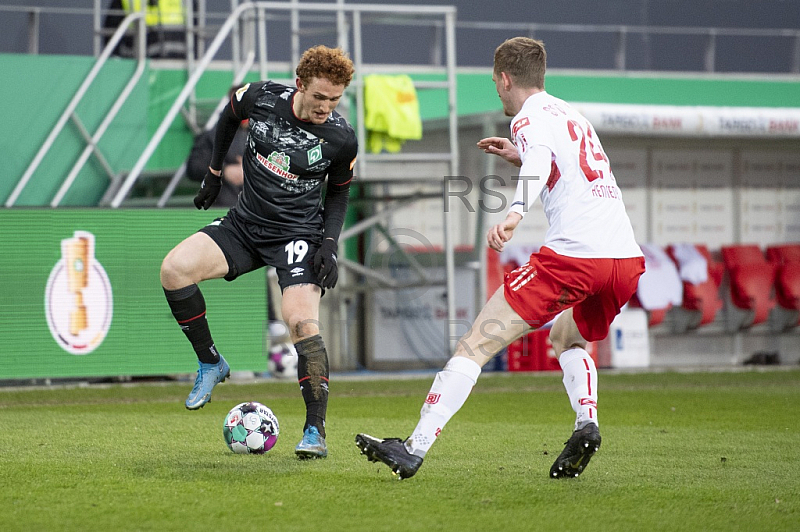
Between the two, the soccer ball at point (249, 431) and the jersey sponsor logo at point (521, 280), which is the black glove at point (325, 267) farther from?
the jersey sponsor logo at point (521, 280)

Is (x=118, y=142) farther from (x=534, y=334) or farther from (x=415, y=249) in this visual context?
(x=534, y=334)

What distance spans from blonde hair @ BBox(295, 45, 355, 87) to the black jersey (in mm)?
434

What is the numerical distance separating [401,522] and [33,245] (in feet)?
24.7

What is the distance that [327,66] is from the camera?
219 inches

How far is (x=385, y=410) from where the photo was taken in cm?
871

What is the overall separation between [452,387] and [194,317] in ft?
6.13

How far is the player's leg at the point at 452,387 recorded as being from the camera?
4.81 meters

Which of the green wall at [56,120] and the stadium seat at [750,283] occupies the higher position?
the green wall at [56,120]

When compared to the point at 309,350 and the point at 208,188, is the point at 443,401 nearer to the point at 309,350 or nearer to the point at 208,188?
the point at 309,350

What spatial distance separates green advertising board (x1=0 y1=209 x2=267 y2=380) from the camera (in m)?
10.6

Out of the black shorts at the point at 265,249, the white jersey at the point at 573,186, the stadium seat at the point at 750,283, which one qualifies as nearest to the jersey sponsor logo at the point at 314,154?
the black shorts at the point at 265,249

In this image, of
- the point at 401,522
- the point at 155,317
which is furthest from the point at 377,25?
the point at 401,522

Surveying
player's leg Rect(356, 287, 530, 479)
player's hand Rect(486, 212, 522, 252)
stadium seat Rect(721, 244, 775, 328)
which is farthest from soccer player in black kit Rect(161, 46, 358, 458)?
stadium seat Rect(721, 244, 775, 328)

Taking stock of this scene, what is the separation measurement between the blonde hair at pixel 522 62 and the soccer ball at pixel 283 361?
728 centimetres
